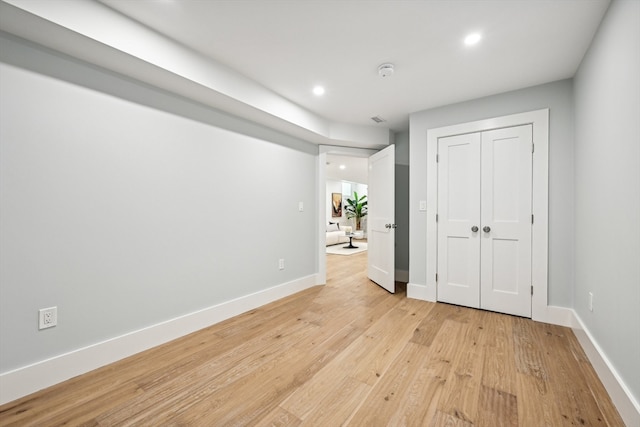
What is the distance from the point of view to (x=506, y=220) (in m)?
2.89

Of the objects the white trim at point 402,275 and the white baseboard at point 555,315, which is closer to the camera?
the white baseboard at point 555,315

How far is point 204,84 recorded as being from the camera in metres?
2.23

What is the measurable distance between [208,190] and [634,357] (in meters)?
3.09

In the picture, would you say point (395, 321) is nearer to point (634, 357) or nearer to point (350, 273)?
point (634, 357)

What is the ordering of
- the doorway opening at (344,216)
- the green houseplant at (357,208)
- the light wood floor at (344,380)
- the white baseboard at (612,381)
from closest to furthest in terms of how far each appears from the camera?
the white baseboard at (612,381) → the light wood floor at (344,380) → the doorway opening at (344,216) → the green houseplant at (357,208)

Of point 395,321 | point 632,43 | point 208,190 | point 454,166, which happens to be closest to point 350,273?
point 395,321

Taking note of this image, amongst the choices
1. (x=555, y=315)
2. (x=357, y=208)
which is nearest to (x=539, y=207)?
(x=555, y=315)

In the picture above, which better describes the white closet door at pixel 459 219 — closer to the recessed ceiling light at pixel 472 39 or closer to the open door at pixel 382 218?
the open door at pixel 382 218

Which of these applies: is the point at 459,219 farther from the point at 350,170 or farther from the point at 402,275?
the point at 350,170

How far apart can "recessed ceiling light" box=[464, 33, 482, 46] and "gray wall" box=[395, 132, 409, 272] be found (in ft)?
7.71

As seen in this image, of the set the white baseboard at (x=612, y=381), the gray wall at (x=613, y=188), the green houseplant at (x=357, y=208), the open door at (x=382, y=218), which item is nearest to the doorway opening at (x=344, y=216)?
the green houseplant at (x=357, y=208)

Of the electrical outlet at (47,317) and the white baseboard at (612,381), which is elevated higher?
the electrical outlet at (47,317)

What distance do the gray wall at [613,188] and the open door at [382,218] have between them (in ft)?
6.17

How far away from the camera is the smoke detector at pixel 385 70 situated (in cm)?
234
